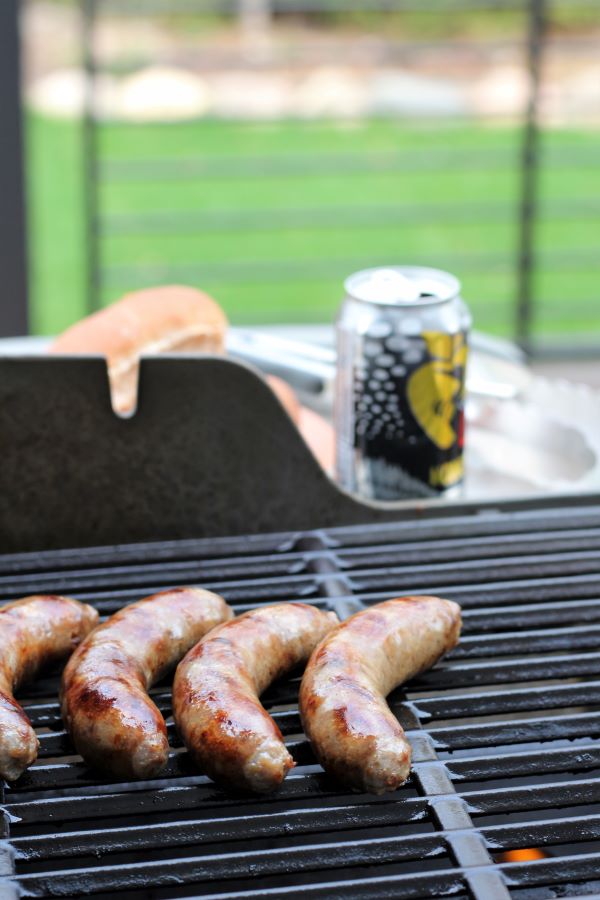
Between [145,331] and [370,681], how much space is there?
1.13 metres

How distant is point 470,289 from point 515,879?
331 inches

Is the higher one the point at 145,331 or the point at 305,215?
the point at 145,331

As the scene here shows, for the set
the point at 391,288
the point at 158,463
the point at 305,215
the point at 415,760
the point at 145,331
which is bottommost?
the point at 305,215

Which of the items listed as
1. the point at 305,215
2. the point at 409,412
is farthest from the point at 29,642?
the point at 305,215

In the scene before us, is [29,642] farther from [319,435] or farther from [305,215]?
[305,215]

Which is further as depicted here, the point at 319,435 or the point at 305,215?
the point at 305,215

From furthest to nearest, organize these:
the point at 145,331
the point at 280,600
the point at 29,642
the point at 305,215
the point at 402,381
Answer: the point at 305,215 → the point at 145,331 → the point at 402,381 → the point at 280,600 → the point at 29,642

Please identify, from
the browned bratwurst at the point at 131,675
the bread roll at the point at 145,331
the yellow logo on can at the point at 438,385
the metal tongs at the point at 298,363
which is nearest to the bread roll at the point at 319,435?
the metal tongs at the point at 298,363

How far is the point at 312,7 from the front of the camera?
669cm

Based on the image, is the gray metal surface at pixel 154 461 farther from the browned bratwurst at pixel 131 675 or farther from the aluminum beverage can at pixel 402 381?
the browned bratwurst at pixel 131 675

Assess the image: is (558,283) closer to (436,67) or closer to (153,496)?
(436,67)

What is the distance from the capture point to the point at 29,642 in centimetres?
153

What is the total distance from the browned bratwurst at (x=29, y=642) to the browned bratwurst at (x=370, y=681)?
1.06ft

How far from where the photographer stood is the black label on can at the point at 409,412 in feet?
6.41
